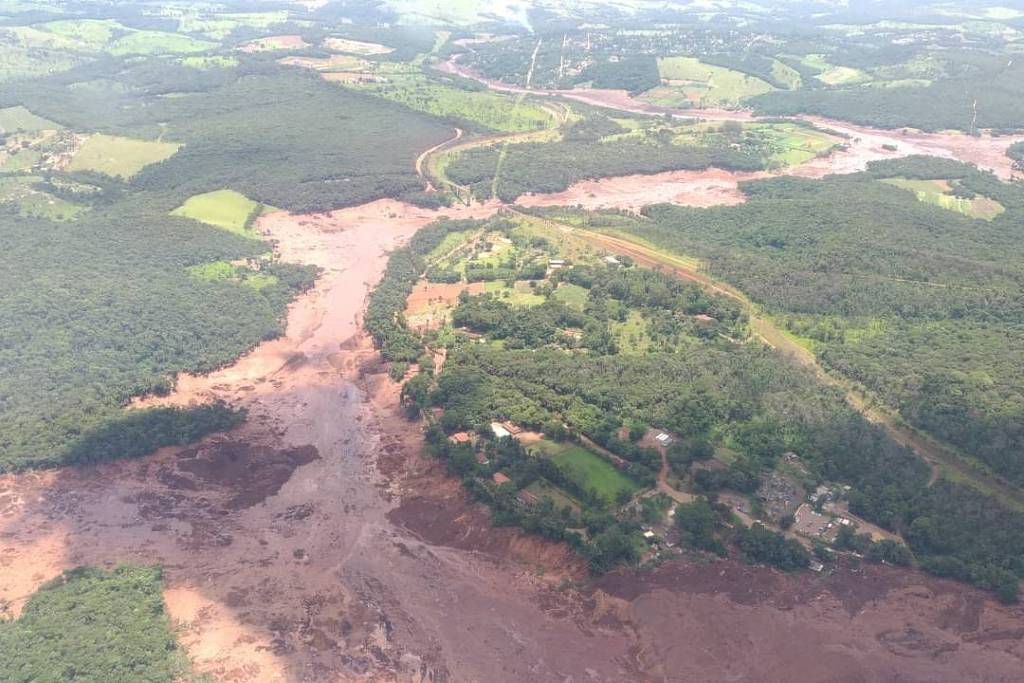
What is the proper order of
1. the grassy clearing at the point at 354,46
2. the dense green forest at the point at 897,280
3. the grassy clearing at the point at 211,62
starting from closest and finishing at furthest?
the dense green forest at the point at 897,280
the grassy clearing at the point at 211,62
the grassy clearing at the point at 354,46

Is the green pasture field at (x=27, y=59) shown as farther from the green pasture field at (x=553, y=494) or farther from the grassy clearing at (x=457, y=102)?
the green pasture field at (x=553, y=494)

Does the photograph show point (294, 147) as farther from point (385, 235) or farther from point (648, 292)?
point (648, 292)

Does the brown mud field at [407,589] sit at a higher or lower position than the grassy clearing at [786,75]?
lower

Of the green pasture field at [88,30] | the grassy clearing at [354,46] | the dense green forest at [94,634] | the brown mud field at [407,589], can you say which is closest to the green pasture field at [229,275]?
the brown mud field at [407,589]

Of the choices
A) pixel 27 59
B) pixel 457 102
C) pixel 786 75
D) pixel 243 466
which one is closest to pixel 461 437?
pixel 243 466

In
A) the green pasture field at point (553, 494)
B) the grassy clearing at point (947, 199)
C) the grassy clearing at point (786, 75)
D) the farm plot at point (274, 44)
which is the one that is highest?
the grassy clearing at point (786, 75)

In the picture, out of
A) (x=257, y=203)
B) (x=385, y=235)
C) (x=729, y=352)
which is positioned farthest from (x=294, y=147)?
(x=729, y=352)
